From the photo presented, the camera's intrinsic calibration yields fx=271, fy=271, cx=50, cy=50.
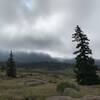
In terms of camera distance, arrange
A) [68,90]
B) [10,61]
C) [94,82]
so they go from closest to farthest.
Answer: [68,90], [94,82], [10,61]

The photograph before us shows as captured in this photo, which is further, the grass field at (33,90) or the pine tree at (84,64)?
the pine tree at (84,64)

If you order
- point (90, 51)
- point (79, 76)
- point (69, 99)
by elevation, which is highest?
point (90, 51)

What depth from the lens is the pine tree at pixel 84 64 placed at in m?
48.9

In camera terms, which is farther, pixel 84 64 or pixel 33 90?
pixel 84 64

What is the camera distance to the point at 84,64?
4984cm

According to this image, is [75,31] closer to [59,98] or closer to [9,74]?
[59,98]

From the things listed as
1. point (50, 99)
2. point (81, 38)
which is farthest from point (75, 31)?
point (50, 99)

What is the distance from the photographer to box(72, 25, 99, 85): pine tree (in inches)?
1927

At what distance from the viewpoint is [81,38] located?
173 ft

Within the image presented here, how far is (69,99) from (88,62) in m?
30.9

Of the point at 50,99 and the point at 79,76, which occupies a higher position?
the point at 79,76

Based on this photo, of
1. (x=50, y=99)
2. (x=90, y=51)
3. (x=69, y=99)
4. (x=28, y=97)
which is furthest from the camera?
(x=90, y=51)

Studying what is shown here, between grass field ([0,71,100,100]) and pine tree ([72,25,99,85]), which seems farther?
pine tree ([72,25,99,85])

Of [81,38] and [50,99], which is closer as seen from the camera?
[50,99]
